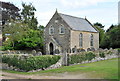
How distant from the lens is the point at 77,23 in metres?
40.1

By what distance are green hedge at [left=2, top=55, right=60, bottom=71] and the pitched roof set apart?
18375 millimetres

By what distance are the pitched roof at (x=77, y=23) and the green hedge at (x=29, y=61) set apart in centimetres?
1838

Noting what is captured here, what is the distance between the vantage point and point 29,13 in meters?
63.8

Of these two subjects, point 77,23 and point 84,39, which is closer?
point 84,39

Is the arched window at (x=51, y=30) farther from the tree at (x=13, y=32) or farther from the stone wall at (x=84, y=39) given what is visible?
the tree at (x=13, y=32)

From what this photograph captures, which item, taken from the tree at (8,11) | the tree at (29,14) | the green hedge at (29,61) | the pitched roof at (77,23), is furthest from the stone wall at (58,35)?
the tree at (29,14)

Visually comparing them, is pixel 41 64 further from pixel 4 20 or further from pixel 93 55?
pixel 4 20

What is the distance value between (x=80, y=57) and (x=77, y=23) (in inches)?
688

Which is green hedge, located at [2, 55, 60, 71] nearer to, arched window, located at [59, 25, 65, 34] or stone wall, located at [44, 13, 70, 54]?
stone wall, located at [44, 13, 70, 54]

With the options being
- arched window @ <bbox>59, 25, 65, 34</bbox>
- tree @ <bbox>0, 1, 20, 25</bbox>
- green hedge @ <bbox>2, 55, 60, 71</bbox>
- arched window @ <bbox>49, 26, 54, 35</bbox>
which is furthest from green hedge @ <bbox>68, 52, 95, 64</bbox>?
tree @ <bbox>0, 1, 20, 25</bbox>

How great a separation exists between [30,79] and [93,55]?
15004 mm

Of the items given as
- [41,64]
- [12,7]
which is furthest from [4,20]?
[41,64]

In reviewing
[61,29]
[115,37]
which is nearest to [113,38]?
[115,37]

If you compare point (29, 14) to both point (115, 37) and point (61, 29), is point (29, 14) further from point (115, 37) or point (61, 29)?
point (115, 37)
